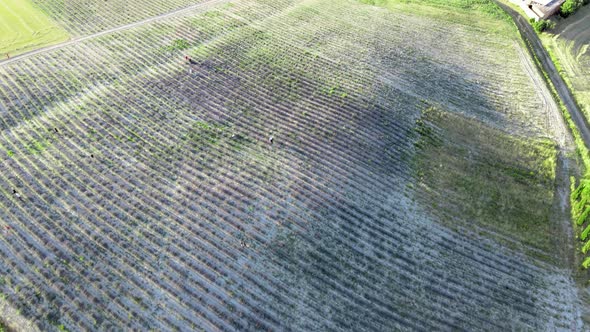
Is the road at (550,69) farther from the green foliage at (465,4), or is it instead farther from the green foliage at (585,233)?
the green foliage at (585,233)

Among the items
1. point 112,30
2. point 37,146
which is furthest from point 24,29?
point 37,146

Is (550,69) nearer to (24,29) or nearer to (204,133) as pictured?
(204,133)

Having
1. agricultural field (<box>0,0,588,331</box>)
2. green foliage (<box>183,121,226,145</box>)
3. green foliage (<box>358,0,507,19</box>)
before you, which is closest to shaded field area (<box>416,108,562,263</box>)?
agricultural field (<box>0,0,588,331</box>)

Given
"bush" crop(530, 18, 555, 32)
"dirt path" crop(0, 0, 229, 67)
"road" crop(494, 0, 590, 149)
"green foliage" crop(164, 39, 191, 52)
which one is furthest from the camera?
"bush" crop(530, 18, 555, 32)

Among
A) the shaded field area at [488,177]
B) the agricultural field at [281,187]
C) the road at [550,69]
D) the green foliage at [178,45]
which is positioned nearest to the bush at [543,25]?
the road at [550,69]

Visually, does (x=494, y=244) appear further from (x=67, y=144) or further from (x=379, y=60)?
(x=67, y=144)

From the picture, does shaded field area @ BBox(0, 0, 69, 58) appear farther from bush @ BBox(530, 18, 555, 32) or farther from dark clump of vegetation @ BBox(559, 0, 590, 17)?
dark clump of vegetation @ BBox(559, 0, 590, 17)

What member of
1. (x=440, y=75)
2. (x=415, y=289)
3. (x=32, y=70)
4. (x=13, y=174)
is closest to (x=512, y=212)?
(x=415, y=289)
